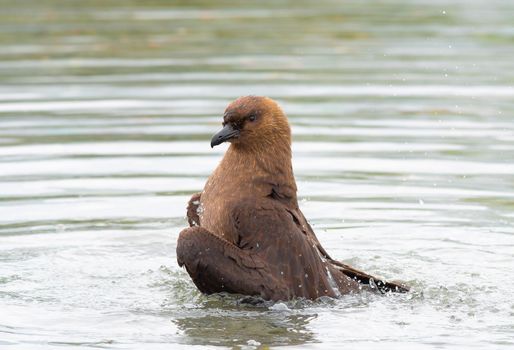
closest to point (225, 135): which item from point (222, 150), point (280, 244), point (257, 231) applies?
point (257, 231)

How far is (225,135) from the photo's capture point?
8.91 metres

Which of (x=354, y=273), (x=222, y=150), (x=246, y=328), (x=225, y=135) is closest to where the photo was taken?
(x=246, y=328)

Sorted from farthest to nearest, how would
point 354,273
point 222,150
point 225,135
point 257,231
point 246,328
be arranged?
1. point 222,150
2. point 354,273
3. point 225,135
4. point 257,231
5. point 246,328

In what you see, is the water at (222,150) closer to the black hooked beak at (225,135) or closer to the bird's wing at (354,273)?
the bird's wing at (354,273)

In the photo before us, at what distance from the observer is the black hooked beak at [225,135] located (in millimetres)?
8875

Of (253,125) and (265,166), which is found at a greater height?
(253,125)

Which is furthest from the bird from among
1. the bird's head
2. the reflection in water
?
the reflection in water

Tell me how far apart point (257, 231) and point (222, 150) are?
5.14m

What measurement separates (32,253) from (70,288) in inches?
36.3

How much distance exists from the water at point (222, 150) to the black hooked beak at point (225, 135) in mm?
995

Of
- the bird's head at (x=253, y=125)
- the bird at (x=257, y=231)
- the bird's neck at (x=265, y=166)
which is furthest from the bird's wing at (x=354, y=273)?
the bird's head at (x=253, y=125)

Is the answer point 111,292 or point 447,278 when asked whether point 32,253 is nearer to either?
point 111,292

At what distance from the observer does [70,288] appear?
9.19 m

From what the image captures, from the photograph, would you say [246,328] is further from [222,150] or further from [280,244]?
[222,150]
